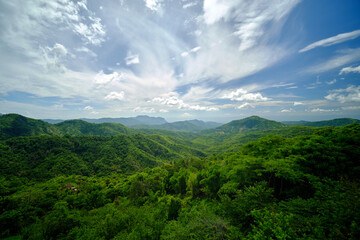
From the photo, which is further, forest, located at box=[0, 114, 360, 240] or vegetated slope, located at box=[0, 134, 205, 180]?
vegetated slope, located at box=[0, 134, 205, 180]

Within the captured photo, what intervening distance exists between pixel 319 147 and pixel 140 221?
31.0 m

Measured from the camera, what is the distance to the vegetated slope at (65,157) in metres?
104

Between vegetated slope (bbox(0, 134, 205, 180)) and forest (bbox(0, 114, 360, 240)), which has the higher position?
forest (bbox(0, 114, 360, 240))

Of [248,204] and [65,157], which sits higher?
[248,204]

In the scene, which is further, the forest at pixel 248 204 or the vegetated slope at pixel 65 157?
the vegetated slope at pixel 65 157

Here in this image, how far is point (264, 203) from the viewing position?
1488cm

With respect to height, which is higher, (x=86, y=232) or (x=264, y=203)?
(x=264, y=203)

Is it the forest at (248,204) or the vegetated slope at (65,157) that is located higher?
the forest at (248,204)

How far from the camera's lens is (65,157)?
128750 mm

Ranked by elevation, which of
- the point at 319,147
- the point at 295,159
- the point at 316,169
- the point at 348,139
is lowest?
the point at 316,169

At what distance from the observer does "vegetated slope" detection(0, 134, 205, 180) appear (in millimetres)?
103500

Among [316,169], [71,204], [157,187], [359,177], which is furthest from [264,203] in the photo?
[71,204]

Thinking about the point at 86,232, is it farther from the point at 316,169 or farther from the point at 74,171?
the point at 74,171

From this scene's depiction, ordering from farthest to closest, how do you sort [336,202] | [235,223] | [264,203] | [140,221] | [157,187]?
1. [157,187]
2. [140,221]
3. [235,223]
4. [264,203]
5. [336,202]
